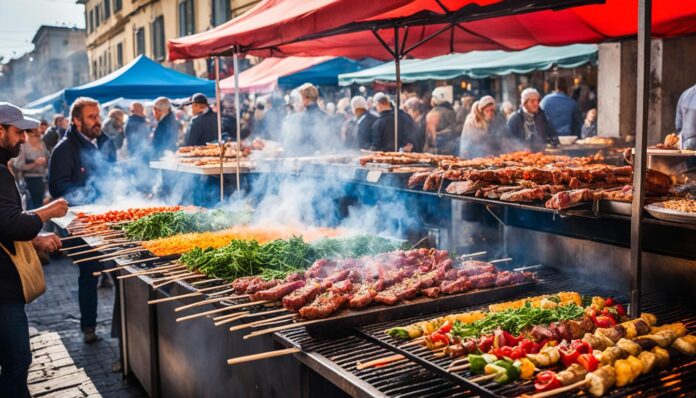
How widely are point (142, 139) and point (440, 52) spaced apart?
24.3 ft

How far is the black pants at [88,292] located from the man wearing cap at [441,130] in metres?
8.63

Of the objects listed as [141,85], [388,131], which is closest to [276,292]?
[388,131]

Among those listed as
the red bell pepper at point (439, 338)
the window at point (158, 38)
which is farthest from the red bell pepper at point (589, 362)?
the window at point (158, 38)

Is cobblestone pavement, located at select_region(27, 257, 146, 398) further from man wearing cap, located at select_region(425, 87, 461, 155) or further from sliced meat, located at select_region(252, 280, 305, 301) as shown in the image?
man wearing cap, located at select_region(425, 87, 461, 155)

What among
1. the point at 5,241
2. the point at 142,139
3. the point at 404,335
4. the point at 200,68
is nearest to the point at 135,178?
the point at 142,139

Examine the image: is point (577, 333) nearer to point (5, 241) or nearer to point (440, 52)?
point (5, 241)

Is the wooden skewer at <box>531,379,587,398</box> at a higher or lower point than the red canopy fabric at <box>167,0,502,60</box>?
lower

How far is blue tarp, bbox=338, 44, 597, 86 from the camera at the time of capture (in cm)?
1227

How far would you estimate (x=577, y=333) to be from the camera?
3398mm

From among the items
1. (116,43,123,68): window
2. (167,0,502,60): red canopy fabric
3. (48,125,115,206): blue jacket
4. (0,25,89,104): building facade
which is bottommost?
(48,125,115,206): blue jacket

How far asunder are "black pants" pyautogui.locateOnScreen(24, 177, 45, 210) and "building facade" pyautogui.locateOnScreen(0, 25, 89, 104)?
176 ft

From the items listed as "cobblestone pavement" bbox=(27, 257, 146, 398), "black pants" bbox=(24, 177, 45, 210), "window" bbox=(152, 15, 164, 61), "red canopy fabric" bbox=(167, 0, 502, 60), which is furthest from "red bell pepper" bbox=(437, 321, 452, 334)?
"window" bbox=(152, 15, 164, 61)

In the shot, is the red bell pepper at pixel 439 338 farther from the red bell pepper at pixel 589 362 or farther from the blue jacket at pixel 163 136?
the blue jacket at pixel 163 136

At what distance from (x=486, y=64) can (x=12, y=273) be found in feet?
35.1
